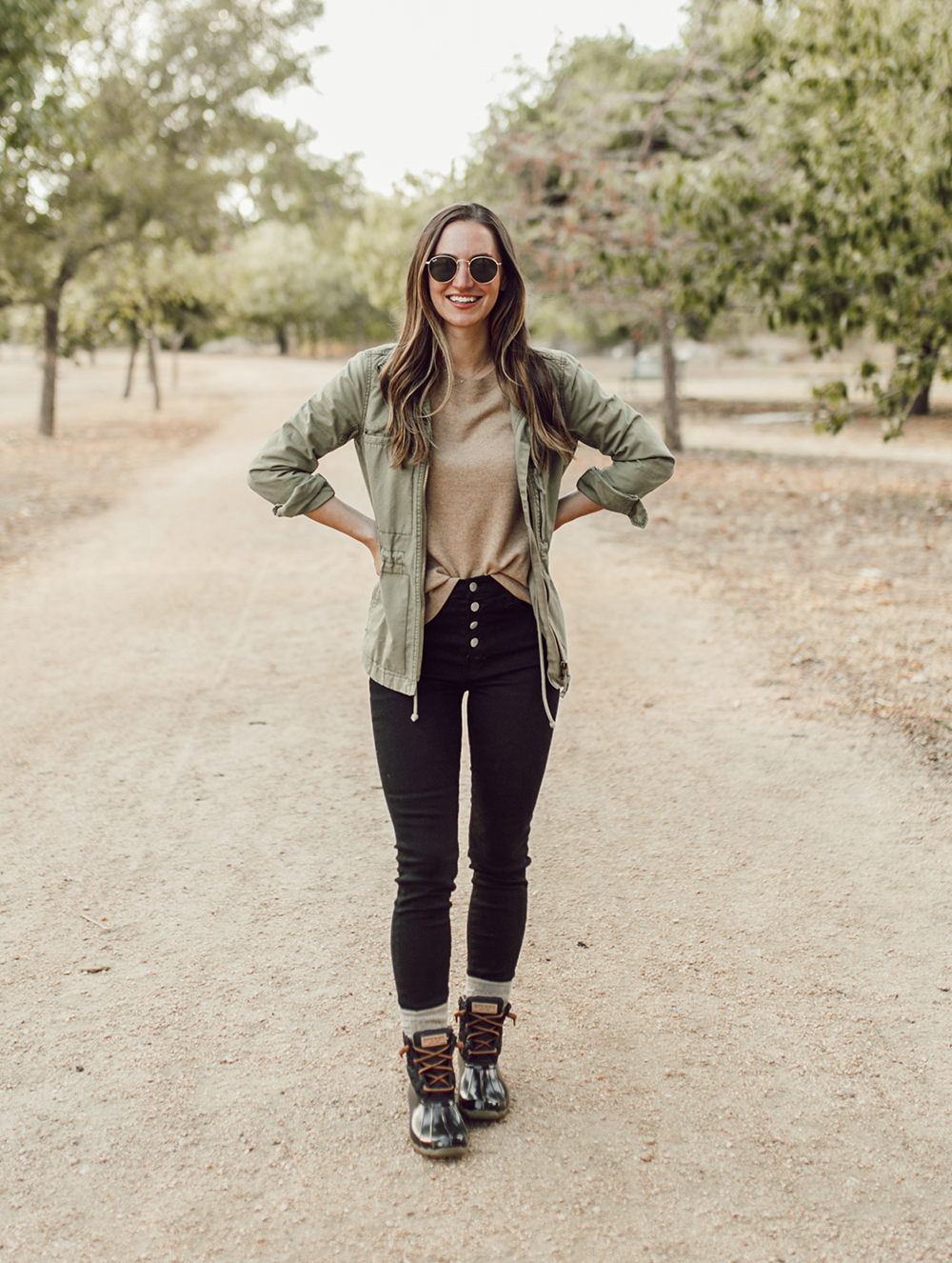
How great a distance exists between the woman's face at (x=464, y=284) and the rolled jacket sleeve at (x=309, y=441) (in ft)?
0.77

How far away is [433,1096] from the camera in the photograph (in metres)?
2.62

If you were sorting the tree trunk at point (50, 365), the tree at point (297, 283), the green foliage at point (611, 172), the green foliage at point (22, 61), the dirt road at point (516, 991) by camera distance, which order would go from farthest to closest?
the tree at point (297, 283) → the tree trunk at point (50, 365) → the green foliage at point (611, 172) → the green foliage at point (22, 61) → the dirt road at point (516, 991)

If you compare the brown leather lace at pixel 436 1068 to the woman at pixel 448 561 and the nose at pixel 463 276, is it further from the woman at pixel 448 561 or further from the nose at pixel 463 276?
the nose at pixel 463 276

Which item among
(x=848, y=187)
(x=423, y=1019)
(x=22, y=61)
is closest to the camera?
(x=423, y=1019)

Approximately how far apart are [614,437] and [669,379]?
14356 mm

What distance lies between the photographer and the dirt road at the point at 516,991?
2400 millimetres

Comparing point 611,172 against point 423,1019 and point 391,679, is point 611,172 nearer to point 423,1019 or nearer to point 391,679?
point 391,679

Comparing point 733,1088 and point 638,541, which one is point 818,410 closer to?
point 638,541

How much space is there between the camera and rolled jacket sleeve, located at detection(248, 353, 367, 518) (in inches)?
105

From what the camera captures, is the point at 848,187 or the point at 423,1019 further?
the point at 848,187

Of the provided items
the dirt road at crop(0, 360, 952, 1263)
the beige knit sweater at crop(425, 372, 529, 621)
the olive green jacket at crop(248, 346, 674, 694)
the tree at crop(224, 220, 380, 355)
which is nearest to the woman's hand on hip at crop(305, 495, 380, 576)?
the olive green jacket at crop(248, 346, 674, 694)

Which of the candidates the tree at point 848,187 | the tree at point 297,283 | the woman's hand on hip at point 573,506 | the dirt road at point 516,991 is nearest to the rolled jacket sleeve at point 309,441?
the woman's hand on hip at point 573,506

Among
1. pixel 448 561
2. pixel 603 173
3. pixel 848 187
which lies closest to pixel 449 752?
pixel 448 561

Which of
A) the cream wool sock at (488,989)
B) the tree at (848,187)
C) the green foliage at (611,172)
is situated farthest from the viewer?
the green foliage at (611,172)
